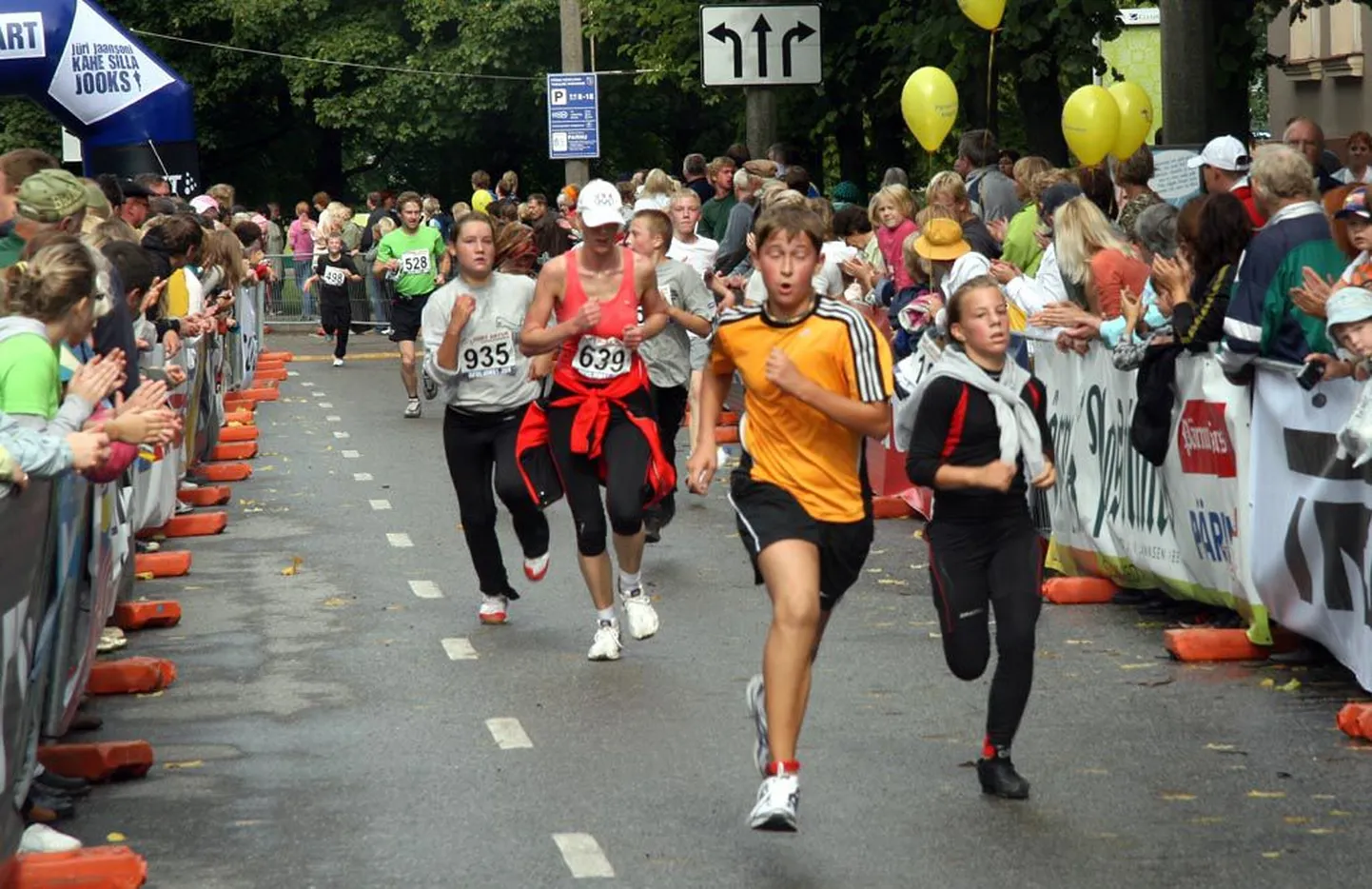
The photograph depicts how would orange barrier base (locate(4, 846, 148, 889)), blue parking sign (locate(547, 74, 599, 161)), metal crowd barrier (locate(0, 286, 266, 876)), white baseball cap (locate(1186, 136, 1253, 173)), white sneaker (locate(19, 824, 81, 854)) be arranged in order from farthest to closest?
1. blue parking sign (locate(547, 74, 599, 161))
2. white baseball cap (locate(1186, 136, 1253, 173))
3. white sneaker (locate(19, 824, 81, 854))
4. orange barrier base (locate(4, 846, 148, 889))
5. metal crowd barrier (locate(0, 286, 266, 876))

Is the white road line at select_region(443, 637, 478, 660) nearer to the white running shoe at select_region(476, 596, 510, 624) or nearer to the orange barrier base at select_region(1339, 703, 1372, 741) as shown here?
the white running shoe at select_region(476, 596, 510, 624)

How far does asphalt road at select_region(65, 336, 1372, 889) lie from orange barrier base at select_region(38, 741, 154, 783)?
7 centimetres

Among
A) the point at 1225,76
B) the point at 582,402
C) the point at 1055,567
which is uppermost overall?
the point at 1225,76

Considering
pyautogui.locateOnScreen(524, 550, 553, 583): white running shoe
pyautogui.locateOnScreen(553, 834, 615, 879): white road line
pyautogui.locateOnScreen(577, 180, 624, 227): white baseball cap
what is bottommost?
pyautogui.locateOnScreen(553, 834, 615, 879): white road line

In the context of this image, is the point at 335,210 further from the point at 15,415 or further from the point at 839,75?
the point at 15,415

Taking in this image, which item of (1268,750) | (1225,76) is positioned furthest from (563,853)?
(1225,76)

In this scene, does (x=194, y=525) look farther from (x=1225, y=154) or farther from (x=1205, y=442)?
(x=1205, y=442)

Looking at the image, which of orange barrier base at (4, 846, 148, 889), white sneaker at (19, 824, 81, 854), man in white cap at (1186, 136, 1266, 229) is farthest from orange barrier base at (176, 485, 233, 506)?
orange barrier base at (4, 846, 148, 889)

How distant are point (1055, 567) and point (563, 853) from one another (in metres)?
5.87

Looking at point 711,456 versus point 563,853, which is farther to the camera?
point 711,456

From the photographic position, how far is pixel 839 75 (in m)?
34.3

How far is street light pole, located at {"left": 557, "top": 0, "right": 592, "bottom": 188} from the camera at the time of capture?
35.8 m

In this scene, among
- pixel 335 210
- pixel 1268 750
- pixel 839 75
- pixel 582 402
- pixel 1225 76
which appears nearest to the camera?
pixel 1268 750

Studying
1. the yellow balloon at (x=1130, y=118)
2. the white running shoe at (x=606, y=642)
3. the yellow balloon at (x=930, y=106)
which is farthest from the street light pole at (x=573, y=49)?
the white running shoe at (x=606, y=642)
